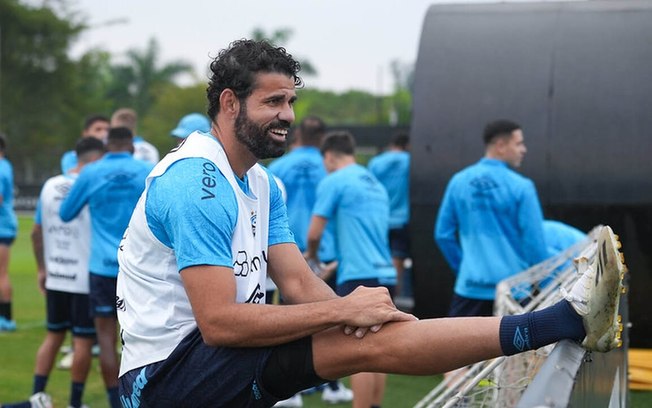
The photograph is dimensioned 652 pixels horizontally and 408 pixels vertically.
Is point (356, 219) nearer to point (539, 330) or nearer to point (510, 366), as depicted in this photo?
point (510, 366)

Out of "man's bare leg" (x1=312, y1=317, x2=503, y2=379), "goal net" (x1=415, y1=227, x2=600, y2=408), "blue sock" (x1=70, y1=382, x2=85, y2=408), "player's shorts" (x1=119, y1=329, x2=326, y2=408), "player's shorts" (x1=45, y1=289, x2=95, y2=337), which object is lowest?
"blue sock" (x1=70, y1=382, x2=85, y2=408)

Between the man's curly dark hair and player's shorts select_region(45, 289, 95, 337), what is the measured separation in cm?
469

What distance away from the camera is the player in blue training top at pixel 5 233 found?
40.8 feet

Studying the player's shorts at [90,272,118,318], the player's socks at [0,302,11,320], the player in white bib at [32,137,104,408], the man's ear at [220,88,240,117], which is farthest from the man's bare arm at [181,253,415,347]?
the player's socks at [0,302,11,320]

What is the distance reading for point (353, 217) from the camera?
809 cm

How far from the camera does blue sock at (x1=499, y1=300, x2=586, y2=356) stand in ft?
10.9

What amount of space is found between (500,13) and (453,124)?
144cm

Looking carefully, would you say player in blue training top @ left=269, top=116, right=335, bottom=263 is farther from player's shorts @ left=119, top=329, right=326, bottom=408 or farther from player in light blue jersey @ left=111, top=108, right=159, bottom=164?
player's shorts @ left=119, top=329, right=326, bottom=408

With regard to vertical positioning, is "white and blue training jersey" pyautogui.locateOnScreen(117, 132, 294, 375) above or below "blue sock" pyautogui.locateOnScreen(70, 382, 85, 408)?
above

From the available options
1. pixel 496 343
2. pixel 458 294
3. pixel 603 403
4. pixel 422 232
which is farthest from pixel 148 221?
pixel 422 232

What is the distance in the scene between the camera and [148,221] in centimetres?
363

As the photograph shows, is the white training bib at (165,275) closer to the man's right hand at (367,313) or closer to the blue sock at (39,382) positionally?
the man's right hand at (367,313)

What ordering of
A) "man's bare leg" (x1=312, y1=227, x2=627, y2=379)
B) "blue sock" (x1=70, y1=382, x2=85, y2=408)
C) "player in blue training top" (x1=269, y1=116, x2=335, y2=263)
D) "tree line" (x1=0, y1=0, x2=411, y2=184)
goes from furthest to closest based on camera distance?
"tree line" (x1=0, y1=0, x2=411, y2=184) → "player in blue training top" (x1=269, y1=116, x2=335, y2=263) → "blue sock" (x1=70, y1=382, x2=85, y2=408) → "man's bare leg" (x1=312, y1=227, x2=627, y2=379)

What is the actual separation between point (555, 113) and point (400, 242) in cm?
370
